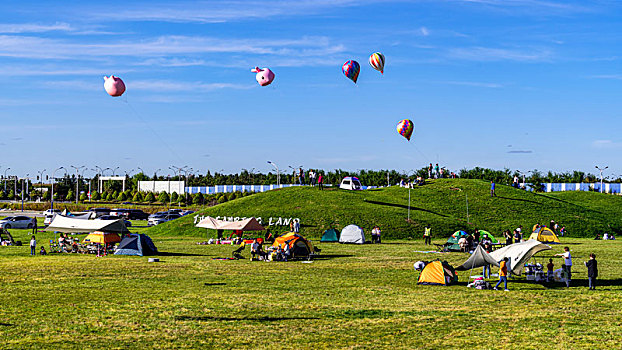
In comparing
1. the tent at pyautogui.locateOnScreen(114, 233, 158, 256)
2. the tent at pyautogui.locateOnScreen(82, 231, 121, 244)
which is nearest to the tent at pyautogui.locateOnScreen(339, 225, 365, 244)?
the tent at pyautogui.locateOnScreen(114, 233, 158, 256)

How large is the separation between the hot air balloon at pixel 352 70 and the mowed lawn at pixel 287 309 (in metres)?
26.5

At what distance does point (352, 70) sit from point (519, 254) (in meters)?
32.6

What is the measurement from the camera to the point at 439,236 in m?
68.2

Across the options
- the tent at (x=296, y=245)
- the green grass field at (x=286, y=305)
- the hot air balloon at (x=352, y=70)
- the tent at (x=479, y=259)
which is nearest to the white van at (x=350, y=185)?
the hot air balloon at (x=352, y=70)

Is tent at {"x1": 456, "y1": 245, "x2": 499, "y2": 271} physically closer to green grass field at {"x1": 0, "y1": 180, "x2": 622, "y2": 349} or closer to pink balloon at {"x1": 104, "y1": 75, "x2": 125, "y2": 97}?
green grass field at {"x1": 0, "y1": 180, "x2": 622, "y2": 349}

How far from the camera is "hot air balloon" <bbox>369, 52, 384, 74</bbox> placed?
58969 mm

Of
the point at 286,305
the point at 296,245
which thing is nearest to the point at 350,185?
the point at 296,245

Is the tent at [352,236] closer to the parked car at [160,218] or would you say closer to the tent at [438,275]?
the tent at [438,275]

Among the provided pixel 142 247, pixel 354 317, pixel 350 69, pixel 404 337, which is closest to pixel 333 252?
pixel 142 247

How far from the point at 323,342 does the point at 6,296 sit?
578 inches

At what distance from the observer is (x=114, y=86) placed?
4091cm

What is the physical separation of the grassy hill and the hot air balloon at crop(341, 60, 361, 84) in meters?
17.1

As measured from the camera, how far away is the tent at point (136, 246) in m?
45.2

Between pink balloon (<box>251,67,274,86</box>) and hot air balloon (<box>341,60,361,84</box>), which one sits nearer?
pink balloon (<box>251,67,274,86</box>)
